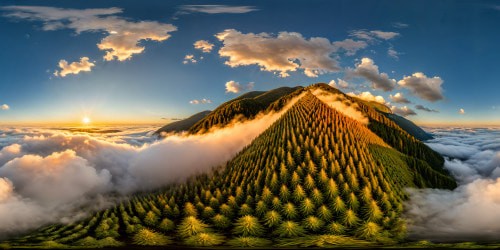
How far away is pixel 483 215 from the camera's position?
1917cm

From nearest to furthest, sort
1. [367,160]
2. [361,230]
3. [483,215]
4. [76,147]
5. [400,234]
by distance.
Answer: [361,230] → [400,234] → [483,215] → [367,160] → [76,147]

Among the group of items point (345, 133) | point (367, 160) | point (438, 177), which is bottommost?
point (438, 177)

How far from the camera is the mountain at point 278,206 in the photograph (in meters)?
13.1

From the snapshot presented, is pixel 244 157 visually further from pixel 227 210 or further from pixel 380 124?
pixel 380 124

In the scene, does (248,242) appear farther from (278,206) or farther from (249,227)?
(278,206)

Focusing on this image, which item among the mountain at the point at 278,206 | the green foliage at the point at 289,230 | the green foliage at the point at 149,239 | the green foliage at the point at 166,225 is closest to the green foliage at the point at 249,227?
the mountain at the point at 278,206

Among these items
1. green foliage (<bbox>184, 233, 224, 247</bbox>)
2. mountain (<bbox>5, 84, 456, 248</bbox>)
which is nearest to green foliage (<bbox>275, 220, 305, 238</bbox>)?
mountain (<bbox>5, 84, 456, 248</bbox>)

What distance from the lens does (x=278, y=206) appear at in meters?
15.2

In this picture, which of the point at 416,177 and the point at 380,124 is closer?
the point at 416,177

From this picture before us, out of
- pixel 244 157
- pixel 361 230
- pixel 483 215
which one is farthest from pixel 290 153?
pixel 483 215

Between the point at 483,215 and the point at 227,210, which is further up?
the point at 227,210

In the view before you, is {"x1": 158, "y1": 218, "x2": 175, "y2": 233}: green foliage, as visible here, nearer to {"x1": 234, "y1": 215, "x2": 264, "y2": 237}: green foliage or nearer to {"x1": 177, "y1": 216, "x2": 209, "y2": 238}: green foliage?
{"x1": 177, "y1": 216, "x2": 209, "y2": 238}: green foliage

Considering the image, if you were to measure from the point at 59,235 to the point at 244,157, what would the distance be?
11.4 m

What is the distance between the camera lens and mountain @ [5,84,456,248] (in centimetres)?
1308
